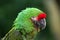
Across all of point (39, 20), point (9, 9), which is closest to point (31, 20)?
point (39, 20)

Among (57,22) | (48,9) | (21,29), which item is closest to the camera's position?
(21,29)

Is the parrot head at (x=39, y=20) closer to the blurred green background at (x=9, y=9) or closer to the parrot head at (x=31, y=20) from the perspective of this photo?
the parrot head at (x=31, y=20)

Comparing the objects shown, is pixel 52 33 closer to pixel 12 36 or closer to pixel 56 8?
pixel 56 8

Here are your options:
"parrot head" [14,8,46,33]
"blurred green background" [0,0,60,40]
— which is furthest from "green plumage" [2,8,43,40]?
"blurred green background" [0,0,60,40]

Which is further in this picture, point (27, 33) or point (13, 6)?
point (13, 6)

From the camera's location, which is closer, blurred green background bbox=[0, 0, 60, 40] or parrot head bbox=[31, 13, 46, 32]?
parrot head bbox=[31, 13, 46, 32]

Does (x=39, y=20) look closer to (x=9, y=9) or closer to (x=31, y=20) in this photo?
(x=31, y=20)

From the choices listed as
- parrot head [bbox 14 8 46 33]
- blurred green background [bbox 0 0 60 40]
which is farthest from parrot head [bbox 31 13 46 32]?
blurred green background [bbox 0 0 60 40]

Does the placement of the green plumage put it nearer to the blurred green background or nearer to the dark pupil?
the dark pupil

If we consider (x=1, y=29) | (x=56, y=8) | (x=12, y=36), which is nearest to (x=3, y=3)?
(x=1, y=29)
